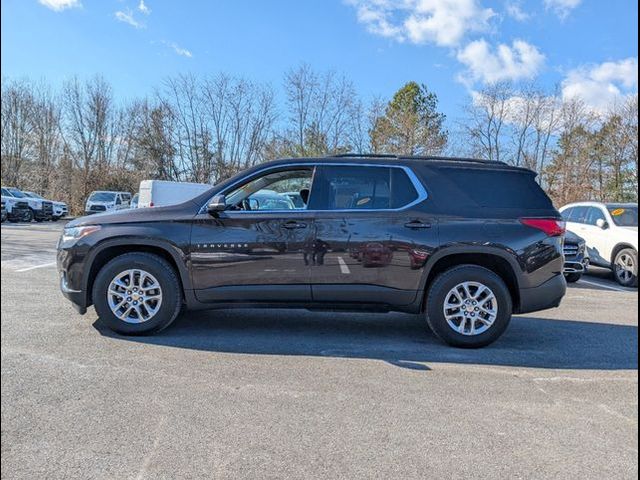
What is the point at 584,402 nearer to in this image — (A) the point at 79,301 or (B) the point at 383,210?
(B) the point at 383,210

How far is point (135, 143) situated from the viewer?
123 ft

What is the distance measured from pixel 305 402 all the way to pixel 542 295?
2788mm

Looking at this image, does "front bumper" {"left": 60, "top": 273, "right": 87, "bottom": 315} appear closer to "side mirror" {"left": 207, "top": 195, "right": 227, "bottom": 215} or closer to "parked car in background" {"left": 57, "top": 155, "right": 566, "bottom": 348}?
"parked car in background" {"left": 57, "top": 155, "right": 566, "bottom": 348}

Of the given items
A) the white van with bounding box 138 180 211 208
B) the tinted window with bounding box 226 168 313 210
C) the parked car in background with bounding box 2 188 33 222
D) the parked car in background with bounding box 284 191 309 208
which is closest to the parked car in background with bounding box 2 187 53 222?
the parked car in background with bounding box 2 188 33 222

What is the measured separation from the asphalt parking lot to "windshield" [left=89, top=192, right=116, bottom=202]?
25923 mm

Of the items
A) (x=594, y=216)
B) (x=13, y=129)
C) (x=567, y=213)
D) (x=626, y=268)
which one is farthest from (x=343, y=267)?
(x=13, y=129)

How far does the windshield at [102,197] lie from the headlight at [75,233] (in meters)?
26.4

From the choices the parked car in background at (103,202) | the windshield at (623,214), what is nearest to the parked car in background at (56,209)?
the parked car in background at (103,202)

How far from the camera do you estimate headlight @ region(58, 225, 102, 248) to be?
4.83 metres

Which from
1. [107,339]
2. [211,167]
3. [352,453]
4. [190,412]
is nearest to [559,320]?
[352,453]

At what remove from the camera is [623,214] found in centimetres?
1039

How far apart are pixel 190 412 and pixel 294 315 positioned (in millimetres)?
2851

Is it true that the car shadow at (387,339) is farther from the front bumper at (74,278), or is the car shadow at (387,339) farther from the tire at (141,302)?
the front bumper at (74,278)

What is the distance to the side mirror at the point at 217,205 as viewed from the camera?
15.6 feet
